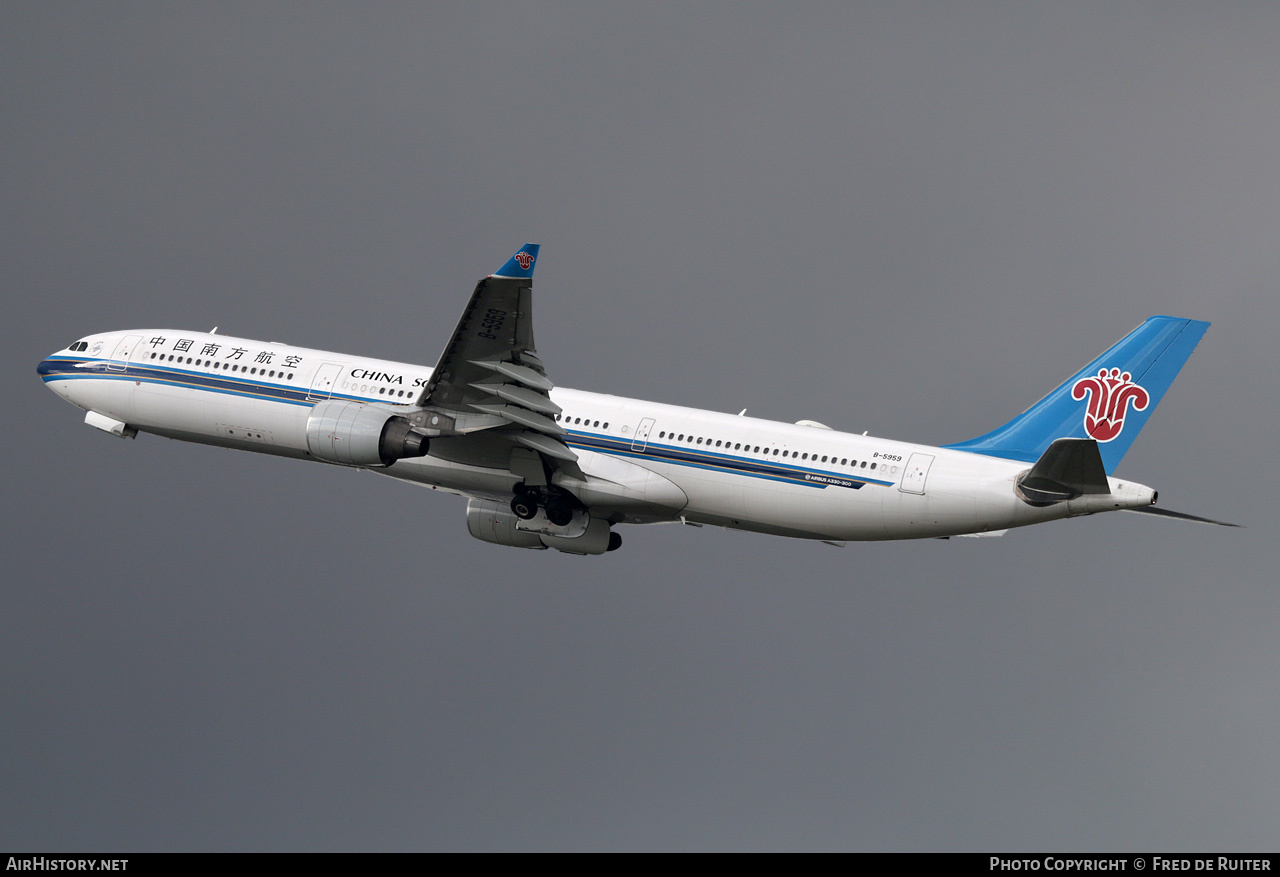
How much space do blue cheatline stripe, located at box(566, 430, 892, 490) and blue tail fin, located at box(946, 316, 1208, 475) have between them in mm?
4158

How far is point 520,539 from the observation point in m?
52.2

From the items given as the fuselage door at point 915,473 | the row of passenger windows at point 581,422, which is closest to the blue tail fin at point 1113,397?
the fuselage door at point 915,473

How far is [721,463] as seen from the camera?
49.0m

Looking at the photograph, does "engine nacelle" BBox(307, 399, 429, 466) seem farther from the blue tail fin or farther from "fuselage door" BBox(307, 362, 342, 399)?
the blue tail fin

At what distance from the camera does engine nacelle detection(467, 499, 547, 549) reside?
52.0 metres

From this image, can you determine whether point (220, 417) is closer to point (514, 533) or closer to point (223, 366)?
point (223, 366)

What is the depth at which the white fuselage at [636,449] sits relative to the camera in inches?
1849

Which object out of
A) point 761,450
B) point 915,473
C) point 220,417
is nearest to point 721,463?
point 761,450

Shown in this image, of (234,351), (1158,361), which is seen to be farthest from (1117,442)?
(234,351)

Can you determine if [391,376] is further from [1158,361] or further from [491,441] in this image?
[1158,361]

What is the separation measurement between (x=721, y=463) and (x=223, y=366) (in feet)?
53.3

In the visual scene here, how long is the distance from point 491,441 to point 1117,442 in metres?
17.0
